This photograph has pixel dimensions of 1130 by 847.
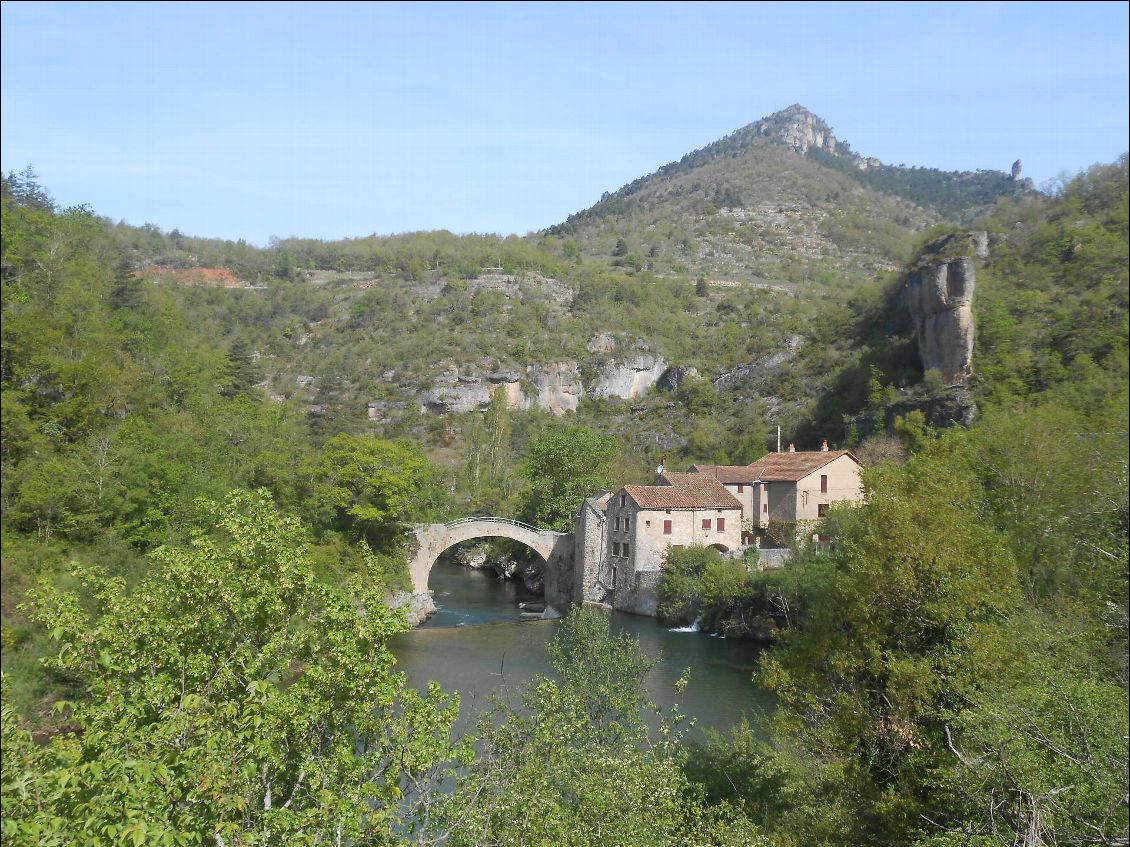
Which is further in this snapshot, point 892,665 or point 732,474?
point 732,474

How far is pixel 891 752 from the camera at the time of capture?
11.6m

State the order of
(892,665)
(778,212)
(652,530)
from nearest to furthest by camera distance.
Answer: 1. (892,665)
2. (652,530)
3. (778,212)

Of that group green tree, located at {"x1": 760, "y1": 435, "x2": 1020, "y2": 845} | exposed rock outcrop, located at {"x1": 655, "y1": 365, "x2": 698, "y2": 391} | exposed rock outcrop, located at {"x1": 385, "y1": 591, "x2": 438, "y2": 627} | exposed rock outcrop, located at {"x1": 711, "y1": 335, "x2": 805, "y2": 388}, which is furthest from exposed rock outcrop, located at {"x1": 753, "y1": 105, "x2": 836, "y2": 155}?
green tree, located at {"x1": 760, "y1": 435, "x2": 1020, "y2": 845}

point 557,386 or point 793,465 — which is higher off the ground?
point 557,386

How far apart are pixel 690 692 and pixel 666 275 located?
10498cm

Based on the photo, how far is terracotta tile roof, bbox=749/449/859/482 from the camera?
138 ft

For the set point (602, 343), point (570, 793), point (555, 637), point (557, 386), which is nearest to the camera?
point (570, 793)

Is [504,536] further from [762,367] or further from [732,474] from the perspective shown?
[762,367]

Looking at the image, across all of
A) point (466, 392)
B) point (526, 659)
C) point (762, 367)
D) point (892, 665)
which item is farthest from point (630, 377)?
point (892, 665)

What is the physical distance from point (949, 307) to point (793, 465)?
12.2 m

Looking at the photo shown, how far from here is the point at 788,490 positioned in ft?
138

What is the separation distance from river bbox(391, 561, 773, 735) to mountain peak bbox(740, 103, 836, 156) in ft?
519

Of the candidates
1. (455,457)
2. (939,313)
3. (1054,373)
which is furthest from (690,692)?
(455,457)

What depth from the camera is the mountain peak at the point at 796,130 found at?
17762 cm
